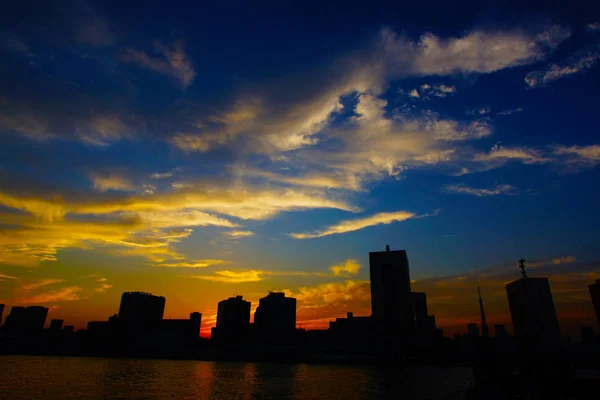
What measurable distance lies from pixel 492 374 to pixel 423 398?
32323mm

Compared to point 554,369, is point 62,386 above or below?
below

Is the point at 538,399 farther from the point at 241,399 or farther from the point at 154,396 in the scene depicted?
the point at 154,396

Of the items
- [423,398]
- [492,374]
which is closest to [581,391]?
[423,398]

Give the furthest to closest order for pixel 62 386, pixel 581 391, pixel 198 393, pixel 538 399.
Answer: pixel 62 386 → pixel 198 393 → pixel 581 391 → pixel 538 399

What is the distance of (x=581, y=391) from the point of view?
228 ft

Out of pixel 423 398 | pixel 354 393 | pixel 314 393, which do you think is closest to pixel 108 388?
pixel 314 393

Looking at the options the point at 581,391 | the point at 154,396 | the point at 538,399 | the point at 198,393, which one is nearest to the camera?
the point at 538,399

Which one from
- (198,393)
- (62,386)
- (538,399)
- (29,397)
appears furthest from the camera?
(62,386)

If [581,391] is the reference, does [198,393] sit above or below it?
below

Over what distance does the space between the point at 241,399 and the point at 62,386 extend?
66.9 m

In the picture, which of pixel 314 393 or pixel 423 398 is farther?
pixel 314 393

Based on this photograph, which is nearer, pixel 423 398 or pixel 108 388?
pixel 423 398

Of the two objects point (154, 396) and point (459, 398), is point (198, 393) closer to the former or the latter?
point (154, 396)

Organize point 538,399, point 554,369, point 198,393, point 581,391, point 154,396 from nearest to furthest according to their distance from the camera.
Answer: point 538,399
point 581,391
point 554,369
point 154,396
point 198,393
